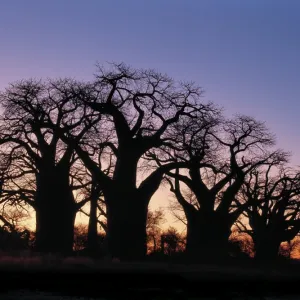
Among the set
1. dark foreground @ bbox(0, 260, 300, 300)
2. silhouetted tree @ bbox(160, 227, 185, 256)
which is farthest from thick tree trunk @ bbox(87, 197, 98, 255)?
dark foreground @ bbox(0, 260, 300, 300)

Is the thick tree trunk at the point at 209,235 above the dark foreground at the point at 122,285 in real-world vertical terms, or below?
above

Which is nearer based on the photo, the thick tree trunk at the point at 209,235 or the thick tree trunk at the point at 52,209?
the thick tree trunk at the point at 52,209

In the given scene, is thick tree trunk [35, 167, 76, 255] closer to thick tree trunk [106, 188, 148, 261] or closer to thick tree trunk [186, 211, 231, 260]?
thick tree trunk [106, 188, 148, 261]

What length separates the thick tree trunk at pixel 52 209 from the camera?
23.4 m

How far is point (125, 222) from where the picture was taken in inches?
915

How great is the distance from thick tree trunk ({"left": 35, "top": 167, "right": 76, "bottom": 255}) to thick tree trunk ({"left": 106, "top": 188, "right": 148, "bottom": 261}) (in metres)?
1.84

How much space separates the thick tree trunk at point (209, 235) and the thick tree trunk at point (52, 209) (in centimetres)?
668

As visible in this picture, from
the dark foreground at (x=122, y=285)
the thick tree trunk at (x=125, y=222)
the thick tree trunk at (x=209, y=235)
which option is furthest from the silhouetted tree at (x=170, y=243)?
the dark foreground at (x=122, y=285)

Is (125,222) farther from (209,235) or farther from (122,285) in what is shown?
(122,285)

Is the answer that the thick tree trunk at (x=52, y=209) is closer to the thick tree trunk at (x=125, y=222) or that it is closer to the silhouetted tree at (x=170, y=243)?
the thick tree trunk at (x=125, y=222)

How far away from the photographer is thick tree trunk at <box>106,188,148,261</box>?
23.2 metres

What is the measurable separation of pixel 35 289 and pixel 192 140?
1527 centimetres

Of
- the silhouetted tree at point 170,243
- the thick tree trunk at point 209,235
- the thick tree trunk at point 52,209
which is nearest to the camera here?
the thick tree trunk at point 52,209

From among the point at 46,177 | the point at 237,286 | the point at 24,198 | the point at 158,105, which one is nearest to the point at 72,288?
the point at 237,286
